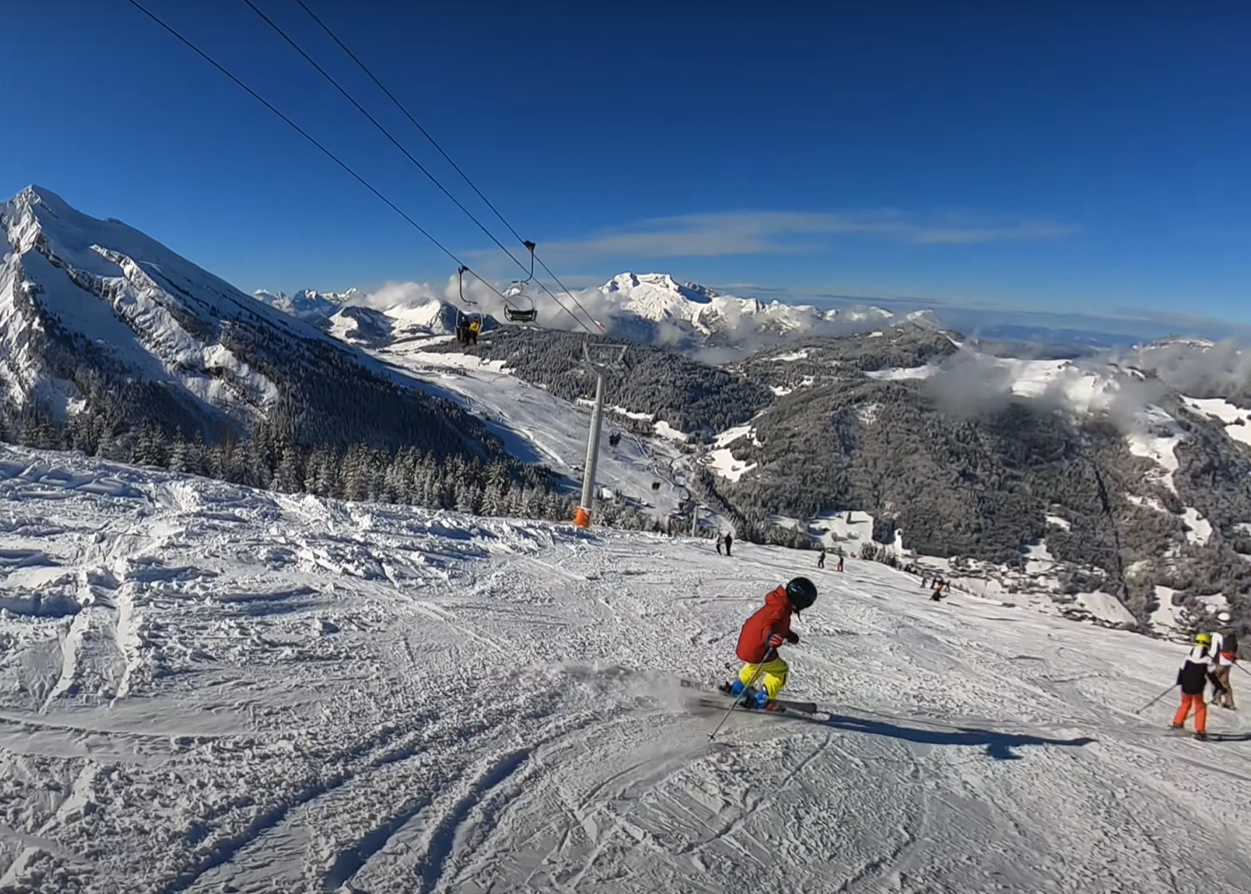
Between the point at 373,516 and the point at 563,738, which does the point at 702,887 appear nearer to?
the point at 563,738

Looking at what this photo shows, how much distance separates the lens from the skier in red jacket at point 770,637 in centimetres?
786

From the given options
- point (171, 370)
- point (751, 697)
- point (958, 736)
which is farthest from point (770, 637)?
point (171, 370)

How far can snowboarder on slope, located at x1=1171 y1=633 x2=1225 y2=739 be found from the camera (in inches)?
405

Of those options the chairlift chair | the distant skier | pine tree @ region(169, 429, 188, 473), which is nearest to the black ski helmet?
the distant skier

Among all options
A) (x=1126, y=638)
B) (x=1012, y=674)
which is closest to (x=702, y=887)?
(x=1012, y=674)

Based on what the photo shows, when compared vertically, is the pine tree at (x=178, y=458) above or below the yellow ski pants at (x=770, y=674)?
below

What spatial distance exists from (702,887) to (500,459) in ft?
498

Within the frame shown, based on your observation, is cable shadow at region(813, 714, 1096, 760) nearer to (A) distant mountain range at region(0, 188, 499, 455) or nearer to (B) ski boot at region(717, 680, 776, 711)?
(B) ski boot at region(717, 680, 776, 711)

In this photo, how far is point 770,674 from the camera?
8188 millimetres

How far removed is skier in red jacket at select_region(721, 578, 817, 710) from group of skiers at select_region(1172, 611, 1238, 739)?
273 inches

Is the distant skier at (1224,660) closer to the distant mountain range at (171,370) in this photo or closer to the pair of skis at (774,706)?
the pair of skis at (774,706)

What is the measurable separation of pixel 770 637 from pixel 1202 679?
747cm

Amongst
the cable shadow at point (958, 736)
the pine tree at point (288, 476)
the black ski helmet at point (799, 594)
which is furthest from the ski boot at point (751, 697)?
the pine tree at point (288, 476)

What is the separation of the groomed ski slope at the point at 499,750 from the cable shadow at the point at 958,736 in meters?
0.05
